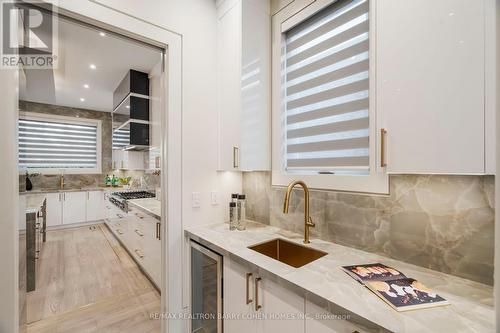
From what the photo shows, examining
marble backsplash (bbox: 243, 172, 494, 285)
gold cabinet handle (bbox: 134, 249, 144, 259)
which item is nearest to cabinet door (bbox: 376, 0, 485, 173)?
marble backsplash (bbox: 243, 172, 494, 285)

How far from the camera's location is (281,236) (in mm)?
1546

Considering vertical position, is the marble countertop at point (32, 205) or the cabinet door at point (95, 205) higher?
the marble countertop at point (32, 205)

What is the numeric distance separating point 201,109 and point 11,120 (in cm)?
106

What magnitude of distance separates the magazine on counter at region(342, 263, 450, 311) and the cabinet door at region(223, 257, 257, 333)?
0.49 metres

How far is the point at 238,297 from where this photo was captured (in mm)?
1186

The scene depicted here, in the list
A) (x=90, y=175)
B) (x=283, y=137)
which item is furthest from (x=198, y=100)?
(x=90, y=175)

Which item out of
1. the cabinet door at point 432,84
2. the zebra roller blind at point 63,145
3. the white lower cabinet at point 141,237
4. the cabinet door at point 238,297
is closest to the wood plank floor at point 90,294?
the white lower cabinet at point 141,237

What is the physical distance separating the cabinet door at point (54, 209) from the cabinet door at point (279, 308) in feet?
16.2

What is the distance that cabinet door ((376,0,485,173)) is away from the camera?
2.49ft

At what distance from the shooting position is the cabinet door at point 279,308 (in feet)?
2.96

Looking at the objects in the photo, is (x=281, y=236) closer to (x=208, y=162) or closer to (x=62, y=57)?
(x=208, y=162)

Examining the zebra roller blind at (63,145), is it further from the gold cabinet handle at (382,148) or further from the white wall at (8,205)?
the gold cabinet handle at (382,148)

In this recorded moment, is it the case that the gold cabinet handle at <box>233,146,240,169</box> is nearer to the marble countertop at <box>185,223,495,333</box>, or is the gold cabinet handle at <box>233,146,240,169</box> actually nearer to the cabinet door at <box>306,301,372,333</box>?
the marble countertop at <box>185,223,495,333</box>

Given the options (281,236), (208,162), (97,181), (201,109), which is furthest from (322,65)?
(97,181)
